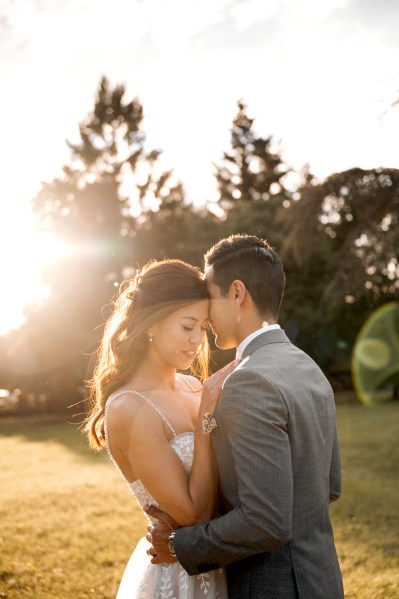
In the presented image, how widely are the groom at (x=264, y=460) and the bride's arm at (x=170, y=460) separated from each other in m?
0.07

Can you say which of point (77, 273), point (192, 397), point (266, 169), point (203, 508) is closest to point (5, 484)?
point (192, 397)

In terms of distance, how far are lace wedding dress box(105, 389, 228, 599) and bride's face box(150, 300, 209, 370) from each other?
1.14 feet

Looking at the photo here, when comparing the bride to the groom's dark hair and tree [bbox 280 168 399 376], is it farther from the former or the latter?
tree [bbox 280 168 399 376]

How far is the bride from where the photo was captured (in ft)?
9.50

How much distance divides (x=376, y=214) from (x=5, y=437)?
14152 millimetres

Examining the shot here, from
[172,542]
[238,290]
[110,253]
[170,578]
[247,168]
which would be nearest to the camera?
[172,542]

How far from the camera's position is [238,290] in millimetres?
3051

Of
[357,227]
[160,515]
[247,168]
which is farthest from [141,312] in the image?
[247,168]

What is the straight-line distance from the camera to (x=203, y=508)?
9.29 ft

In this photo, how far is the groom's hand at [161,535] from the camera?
298cm

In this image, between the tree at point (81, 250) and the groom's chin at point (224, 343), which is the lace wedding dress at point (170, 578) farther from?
the tree at point (81, 250)

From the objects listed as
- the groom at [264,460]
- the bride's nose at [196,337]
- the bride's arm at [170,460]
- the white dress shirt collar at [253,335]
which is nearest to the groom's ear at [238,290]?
the groom at [264,460]

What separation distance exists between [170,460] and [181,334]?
75 cm

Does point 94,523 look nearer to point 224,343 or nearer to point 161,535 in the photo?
point 161,535
